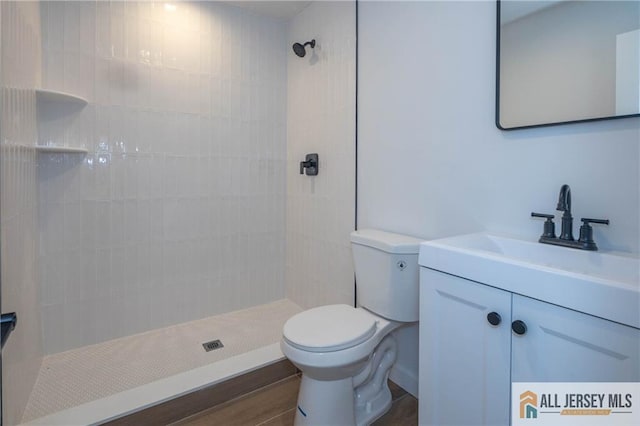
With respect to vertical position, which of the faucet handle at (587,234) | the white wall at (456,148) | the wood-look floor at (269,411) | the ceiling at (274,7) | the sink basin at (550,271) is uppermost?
the ceiling at (274,7)

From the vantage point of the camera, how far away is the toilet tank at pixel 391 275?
4.68ft

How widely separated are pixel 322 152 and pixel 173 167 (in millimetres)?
996

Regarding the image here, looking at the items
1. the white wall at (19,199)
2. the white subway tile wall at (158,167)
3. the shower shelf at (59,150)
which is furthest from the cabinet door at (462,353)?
the shower shelf at (59,150)

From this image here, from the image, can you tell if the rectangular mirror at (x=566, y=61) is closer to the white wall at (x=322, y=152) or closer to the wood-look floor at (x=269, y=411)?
the white wall at (x=322, y=152)

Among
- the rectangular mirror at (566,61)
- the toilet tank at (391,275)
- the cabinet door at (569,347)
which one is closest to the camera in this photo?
the cabinet door at (569,347)

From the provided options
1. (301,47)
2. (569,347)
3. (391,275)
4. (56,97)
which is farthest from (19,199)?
(569,347)

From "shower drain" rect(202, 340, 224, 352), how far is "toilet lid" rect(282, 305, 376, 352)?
804mm

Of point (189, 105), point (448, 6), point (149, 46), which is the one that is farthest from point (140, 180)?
point (448, 6)

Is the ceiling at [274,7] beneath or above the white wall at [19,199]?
Answer: above

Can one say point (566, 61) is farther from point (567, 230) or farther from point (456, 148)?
point (567, 230)

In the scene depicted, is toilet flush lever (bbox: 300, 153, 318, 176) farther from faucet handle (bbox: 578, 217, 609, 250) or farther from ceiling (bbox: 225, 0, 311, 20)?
faucet handle (bbox: 578, 217, 609, 250)

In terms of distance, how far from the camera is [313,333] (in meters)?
1.31

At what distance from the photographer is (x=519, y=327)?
85 cm

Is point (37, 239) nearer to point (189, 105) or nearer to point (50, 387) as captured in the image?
point (50, 387)
